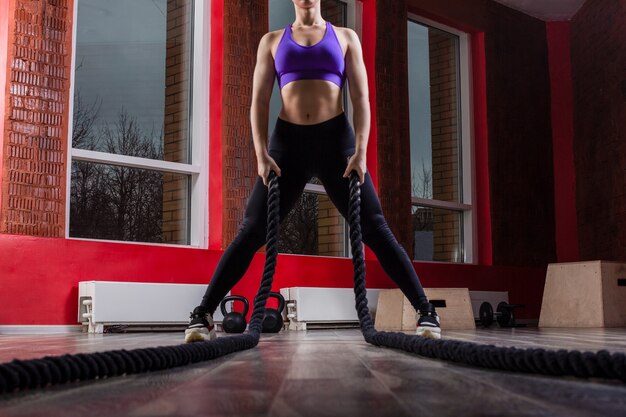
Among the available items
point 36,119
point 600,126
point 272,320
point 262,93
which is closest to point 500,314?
point 272,320

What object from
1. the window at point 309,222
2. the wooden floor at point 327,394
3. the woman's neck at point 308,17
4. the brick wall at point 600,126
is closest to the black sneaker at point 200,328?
the wooden floor at point 327,394

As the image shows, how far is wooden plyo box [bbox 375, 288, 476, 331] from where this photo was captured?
190 inches

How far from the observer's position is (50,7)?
14.5 ft

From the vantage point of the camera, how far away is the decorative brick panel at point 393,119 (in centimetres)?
609

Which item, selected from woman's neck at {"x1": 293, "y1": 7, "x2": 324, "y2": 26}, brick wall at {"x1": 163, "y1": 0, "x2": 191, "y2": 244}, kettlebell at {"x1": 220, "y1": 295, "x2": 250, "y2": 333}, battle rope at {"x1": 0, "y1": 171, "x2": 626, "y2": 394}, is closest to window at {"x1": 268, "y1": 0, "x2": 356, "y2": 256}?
brick wall at {"x1": 163, "y1": 0, "x2": 191, "y2": 244}

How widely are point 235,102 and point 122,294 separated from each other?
1720 mm

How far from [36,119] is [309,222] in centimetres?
234

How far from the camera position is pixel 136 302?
4352 mm

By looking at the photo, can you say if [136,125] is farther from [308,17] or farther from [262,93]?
[308,17]

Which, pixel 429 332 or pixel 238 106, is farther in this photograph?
pixel 238 106

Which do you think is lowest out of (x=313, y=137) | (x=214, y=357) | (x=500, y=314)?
(x=500, y=314)

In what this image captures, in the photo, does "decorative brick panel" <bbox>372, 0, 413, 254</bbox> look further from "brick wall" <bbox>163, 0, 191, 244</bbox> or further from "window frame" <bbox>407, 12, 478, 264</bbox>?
"brick wall" <bbox>163, 0, 191, 244</bbox>

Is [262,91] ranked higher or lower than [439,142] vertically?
lower

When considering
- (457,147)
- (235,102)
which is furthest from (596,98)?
(235,102)
